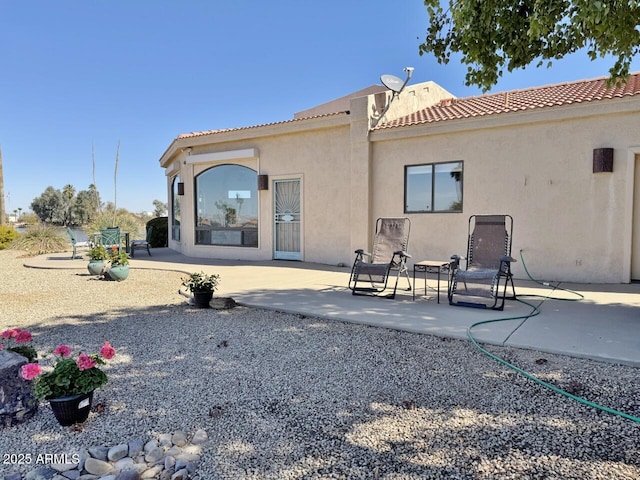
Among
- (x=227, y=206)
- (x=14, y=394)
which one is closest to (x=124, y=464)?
(x=14, y=394)

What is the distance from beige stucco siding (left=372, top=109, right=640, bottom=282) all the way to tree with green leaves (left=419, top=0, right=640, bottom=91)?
3.81m

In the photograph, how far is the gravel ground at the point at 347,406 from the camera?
7.40 feet

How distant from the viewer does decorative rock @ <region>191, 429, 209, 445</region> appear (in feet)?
8.25

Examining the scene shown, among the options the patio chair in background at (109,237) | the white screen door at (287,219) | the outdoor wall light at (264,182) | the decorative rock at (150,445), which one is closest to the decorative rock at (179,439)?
the decorative rock at (150,445)

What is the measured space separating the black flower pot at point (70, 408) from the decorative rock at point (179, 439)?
71 cm

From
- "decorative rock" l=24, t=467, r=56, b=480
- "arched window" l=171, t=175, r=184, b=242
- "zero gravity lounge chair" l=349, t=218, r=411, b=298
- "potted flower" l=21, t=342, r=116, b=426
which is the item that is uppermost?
"arched window" l=171, t=175, r=184, b=242

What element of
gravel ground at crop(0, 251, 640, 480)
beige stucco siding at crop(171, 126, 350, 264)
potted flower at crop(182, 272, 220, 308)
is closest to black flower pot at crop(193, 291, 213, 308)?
potted flower at crop(182, 272, 220, 308)

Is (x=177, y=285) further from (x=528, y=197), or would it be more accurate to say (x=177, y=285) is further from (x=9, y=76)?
(x=9, y=76)

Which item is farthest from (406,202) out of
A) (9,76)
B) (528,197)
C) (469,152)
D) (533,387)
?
(9,76)

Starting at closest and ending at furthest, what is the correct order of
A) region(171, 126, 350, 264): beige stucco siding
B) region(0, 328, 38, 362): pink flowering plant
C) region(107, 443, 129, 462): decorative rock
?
region(107, 443, 129, 462): decorative rock
region(0, 328, 38, 362): pink flowering plant
region(171, 126, 350, 264): beige stucco siding

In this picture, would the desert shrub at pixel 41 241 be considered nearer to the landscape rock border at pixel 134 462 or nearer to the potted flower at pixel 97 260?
the potted flower at pixel 97 260

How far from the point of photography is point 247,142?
12375 millimetres

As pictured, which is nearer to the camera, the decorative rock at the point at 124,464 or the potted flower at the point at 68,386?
the decorative rock at the point at 124,464

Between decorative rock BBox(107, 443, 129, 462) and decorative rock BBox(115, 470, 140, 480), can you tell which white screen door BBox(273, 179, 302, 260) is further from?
decorative rock BBox(115, 470, 140, 480)
